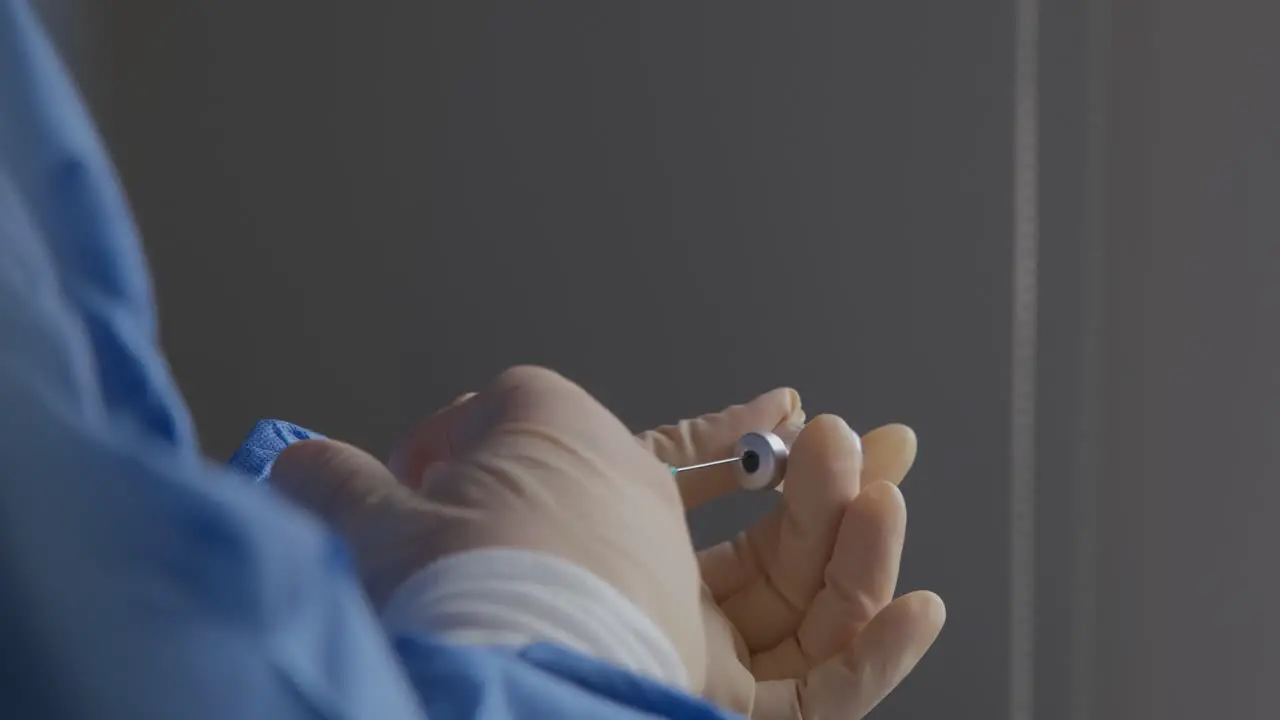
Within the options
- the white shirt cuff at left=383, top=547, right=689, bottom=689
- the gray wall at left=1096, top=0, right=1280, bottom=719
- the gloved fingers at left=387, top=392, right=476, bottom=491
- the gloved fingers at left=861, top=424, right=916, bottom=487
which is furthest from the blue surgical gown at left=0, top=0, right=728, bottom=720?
the gray wall at left=1096, top=0, right=1280, bottom=719

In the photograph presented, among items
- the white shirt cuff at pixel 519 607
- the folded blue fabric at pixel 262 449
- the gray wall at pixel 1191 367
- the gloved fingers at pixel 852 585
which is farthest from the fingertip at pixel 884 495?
the gray wall at pixel 1191 367

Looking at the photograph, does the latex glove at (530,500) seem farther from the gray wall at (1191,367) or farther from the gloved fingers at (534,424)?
the gray wall at (1191,367)

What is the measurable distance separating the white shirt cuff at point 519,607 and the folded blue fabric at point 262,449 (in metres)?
0.26

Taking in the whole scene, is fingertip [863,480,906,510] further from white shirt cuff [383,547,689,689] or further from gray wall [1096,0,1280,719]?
gray wall [1096,0,1280,719]

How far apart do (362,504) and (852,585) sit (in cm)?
20

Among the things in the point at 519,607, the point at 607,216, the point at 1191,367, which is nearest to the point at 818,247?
the point at 607,216

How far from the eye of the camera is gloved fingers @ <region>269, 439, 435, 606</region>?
340mm

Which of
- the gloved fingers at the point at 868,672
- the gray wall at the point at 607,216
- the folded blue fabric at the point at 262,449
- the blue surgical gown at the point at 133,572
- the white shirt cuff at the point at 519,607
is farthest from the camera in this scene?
the gray wall at the point at 607,216

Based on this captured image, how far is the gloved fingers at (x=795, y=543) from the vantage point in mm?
469

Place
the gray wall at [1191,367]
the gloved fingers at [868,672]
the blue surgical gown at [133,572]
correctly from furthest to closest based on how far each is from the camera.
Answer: the gray wall at [1191,367], the gloved fingers at [868,672], the blue surgical gown at [133,572]

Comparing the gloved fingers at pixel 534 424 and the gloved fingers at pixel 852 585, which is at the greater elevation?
the gloved fingers at pixel 534 424

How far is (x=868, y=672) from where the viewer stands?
45 centimetres

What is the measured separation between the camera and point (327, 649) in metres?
0.20

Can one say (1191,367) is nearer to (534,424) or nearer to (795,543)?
(795,543)
